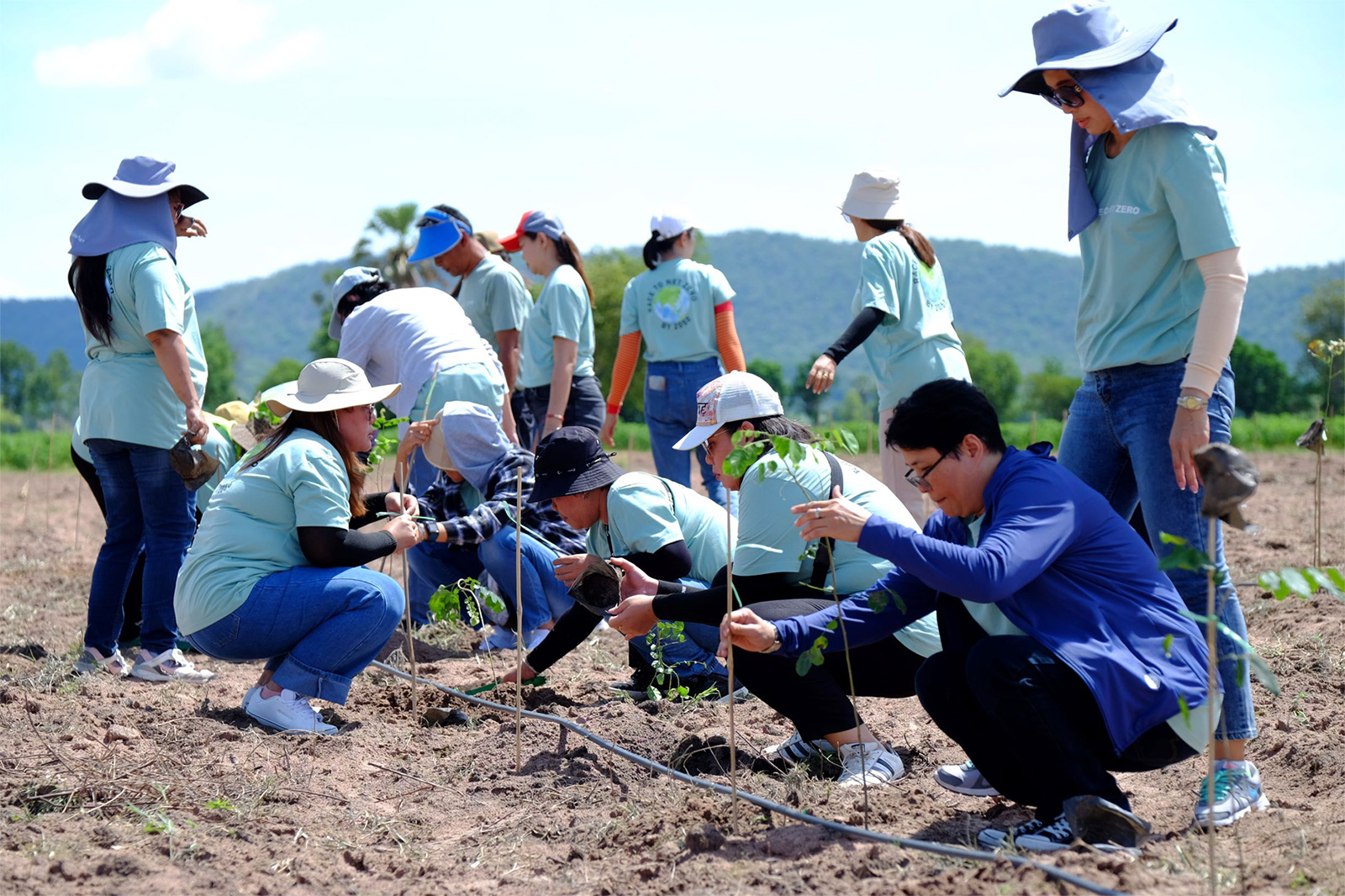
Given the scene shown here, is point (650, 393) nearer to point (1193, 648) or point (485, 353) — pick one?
point (485, 353)

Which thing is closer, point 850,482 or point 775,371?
point 850,482

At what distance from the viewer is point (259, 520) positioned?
372cm

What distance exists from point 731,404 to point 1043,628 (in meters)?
1.12

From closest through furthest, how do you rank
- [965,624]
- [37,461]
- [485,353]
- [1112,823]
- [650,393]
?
[1112,823]
[965,624]
[485,353]
[650,393]
[37,461]

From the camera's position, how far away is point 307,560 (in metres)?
3.80

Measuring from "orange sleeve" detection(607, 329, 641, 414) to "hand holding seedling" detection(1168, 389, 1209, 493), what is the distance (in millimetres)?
3740

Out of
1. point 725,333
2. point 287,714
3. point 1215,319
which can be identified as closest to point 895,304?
point 725,333

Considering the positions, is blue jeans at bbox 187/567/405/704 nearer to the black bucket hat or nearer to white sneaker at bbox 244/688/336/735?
white sneaker at bbox 244/688/336/735

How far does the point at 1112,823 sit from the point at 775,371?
85200 mm

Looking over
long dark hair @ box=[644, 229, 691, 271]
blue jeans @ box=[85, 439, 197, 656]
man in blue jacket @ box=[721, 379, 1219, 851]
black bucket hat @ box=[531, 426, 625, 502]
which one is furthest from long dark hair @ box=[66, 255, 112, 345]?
man in blue jacket @ box=[721, 379, 1219, 851]

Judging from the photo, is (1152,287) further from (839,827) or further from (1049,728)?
(839,827)

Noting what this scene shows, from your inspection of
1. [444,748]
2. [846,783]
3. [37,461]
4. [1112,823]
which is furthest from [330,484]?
[37,461]

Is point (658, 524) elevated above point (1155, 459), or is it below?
below

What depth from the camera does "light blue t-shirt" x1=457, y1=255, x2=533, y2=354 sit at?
5945 millimetres
